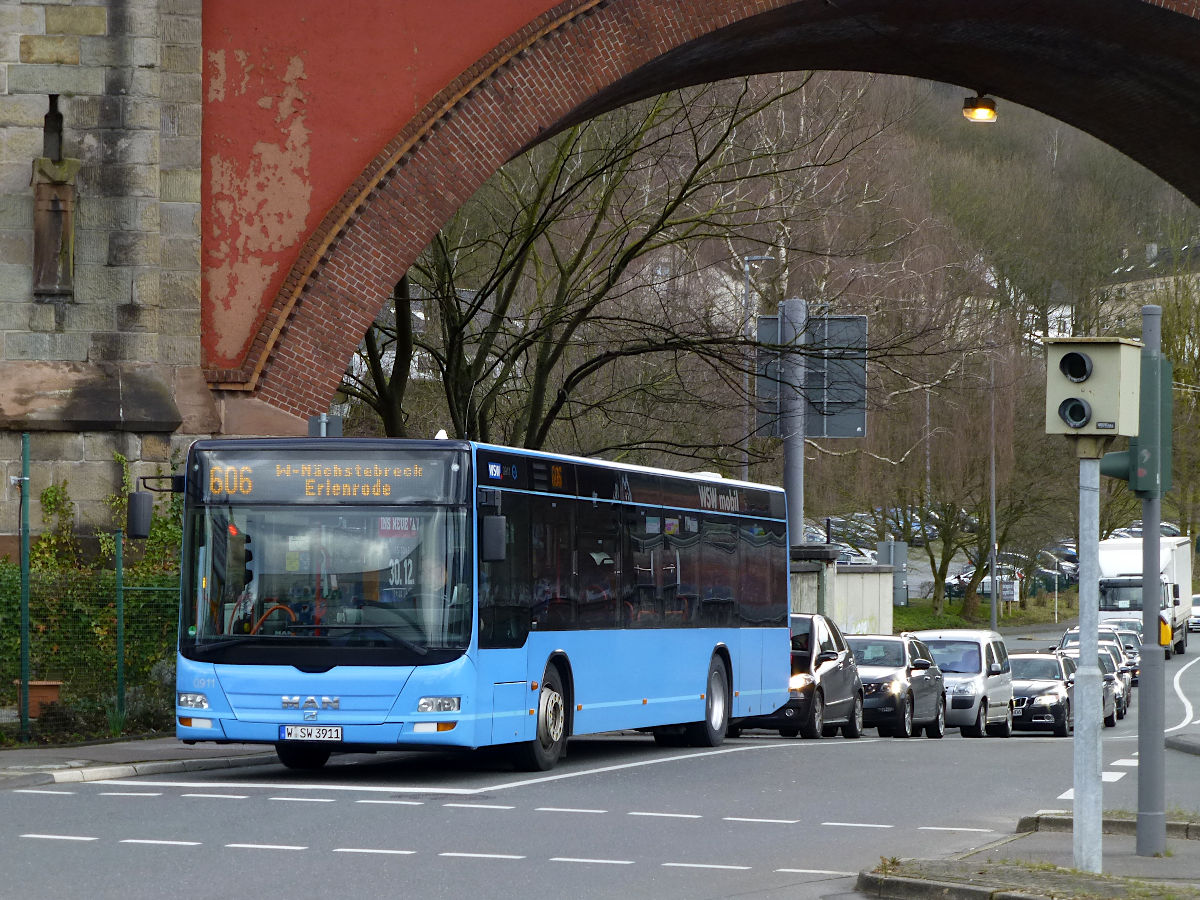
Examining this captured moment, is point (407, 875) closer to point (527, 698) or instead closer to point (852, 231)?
point (527, 698)

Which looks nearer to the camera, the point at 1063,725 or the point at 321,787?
the point at 321,787

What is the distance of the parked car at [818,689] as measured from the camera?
23.4m

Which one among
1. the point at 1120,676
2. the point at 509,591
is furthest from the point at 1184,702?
the point at 509,591

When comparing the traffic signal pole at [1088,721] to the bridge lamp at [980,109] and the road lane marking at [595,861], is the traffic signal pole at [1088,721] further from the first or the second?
the bridge lamp at [980,109]

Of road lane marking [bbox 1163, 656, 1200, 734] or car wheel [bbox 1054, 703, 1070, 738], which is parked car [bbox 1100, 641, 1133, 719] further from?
car wheel [bbox 1054, 703, 1070, 738]

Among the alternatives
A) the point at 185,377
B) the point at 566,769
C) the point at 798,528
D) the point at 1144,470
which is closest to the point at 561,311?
the point at 798,528

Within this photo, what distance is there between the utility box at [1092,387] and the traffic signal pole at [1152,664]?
0.83 meters

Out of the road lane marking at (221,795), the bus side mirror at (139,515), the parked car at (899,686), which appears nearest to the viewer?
the road lane marking at (221,795)

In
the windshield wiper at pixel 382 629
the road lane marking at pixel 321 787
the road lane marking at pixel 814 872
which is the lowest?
the road lane marking at pixel 321 787

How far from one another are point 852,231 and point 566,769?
30835 mm

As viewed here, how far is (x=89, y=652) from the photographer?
60.3 feet

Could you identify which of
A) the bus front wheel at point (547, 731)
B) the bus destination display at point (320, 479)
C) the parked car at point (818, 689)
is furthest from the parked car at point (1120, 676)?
the bus destination display at point (320, 479)

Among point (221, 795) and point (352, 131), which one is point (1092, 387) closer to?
point (221, 795)

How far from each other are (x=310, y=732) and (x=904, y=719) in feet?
46.2
